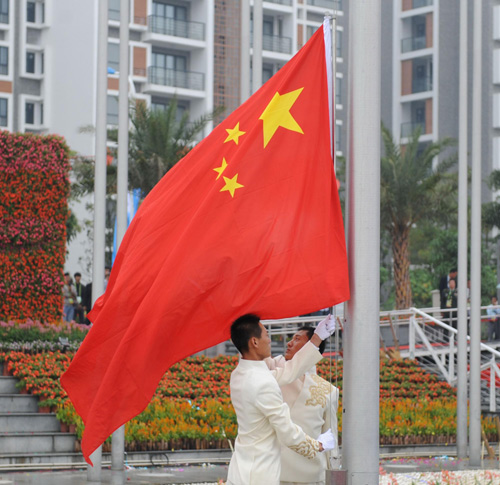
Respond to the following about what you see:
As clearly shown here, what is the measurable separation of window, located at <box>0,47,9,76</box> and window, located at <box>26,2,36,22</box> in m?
2.26

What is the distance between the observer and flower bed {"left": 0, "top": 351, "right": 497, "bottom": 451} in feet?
53.3

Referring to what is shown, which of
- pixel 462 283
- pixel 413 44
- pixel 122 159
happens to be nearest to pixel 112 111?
pixel 413 44

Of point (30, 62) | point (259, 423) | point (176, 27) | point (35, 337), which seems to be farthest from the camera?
point (176, 27)

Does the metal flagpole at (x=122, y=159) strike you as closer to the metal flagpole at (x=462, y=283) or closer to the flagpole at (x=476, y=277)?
the flagpole at (x=476, y=277)

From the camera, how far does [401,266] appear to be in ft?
119

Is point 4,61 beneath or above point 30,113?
above

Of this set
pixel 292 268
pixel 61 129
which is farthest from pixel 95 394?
pixel 61 129

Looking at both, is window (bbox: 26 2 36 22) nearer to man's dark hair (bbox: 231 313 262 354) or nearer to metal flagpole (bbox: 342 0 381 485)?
metal flagpole (bbox: 342 0 381 485)

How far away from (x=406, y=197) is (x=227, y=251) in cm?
2925

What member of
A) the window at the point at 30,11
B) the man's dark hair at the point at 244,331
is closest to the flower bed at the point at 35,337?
the man's dark hair at the point at 244,331

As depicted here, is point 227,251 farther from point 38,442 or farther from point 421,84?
point 421,84

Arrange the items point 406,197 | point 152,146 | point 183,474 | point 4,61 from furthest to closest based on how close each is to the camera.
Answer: point 4,61 → point 406,197 → point 152,146 → point 183,474

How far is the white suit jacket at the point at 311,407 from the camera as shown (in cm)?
744

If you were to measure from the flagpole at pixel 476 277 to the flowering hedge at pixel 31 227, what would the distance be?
867 centimetres
